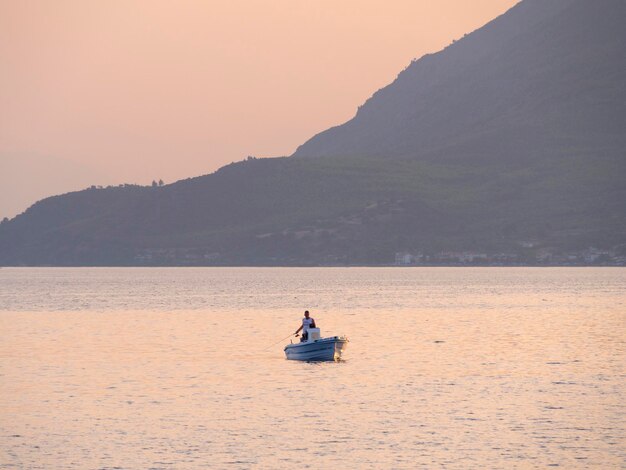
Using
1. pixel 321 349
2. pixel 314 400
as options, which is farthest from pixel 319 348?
pixel 314 400

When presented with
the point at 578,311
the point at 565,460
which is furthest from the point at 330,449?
the point at 578,311

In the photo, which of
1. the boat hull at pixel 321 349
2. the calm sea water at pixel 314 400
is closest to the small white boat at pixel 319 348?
the boat hull at pixel 321 349

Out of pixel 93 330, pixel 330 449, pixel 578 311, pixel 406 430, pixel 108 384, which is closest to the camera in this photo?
pixel 330 449

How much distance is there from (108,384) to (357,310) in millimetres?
105713

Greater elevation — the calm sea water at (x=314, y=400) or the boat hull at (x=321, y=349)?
the boat hull at (x=321, y=349)

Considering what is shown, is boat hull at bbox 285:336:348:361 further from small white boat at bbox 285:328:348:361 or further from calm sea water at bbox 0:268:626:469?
calm sea water at bbox 0:268:626:469

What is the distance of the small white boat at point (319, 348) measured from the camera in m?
93.9

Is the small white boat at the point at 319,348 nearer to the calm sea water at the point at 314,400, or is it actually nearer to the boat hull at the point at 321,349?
the boat hull at the point at 321,349

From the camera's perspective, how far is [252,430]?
61.4 meters

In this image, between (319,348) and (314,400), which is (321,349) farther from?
(314,400)

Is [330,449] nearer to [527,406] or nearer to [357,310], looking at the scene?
[527,406]

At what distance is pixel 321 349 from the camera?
309ft

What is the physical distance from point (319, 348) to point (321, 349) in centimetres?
18

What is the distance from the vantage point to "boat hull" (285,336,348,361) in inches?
3696
